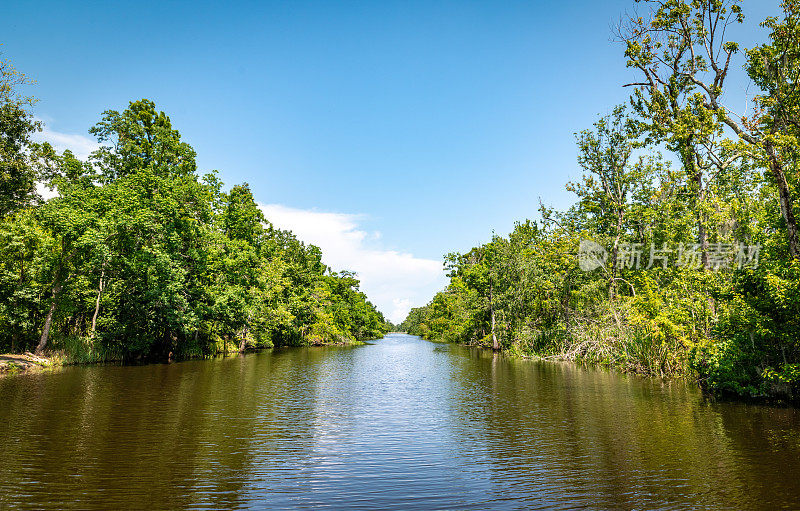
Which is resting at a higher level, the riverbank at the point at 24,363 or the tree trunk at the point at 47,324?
the tree trunk at the point at 47,324

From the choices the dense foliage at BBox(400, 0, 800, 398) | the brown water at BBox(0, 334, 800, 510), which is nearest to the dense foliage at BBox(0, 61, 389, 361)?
the brown water at BBox(0, 334, 800, 510)

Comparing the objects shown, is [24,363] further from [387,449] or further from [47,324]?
[387,449]

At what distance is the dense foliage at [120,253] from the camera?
26969 mm

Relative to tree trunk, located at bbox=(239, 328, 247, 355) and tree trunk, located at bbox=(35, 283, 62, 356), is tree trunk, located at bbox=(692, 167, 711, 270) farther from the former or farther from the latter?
tree trunk, located at bbox=(239, 328, 247, 355)

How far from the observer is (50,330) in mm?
29188

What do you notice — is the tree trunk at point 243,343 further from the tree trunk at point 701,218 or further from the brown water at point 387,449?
the tree trunk at point 701,218

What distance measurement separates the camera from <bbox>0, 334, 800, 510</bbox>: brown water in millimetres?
7797

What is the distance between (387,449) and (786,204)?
16433mm

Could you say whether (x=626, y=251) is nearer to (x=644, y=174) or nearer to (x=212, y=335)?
(x=644, y=174)

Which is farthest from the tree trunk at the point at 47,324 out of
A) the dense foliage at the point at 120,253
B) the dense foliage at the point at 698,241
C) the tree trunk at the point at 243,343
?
the dense foliage at the point at 698,241

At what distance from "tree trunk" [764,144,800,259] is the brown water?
5.80 metres

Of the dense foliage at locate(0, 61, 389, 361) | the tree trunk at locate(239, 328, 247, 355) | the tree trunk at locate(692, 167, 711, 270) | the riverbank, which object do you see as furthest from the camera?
the tree trunk at locate(239, 328, 247, 355)

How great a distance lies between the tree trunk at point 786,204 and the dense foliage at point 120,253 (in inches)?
1316

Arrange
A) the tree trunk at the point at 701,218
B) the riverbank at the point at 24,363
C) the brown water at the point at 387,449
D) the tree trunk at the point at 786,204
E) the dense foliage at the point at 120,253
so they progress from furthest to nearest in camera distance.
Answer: the dense foliage at the point at 120,253 < the riverbank at the point at 24,363 < the tree trunk at the point at 701,218 < the tree trunk at the point at 786,204 < the brown water at the point at 387,449
